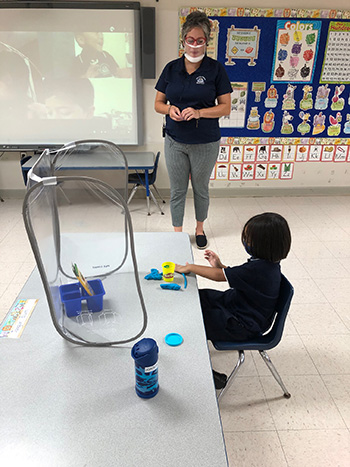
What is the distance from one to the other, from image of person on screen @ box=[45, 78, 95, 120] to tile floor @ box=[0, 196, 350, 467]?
1.20 meters

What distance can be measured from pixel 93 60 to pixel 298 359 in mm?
3241

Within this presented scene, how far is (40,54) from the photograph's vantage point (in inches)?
143

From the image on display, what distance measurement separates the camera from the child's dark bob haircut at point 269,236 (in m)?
1.34

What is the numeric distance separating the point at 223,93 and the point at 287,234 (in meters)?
1.54

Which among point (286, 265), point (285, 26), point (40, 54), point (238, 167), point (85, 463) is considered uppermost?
point (285, 26)

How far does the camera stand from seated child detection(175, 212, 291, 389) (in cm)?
135

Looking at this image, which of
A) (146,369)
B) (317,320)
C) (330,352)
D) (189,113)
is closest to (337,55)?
(189,113)

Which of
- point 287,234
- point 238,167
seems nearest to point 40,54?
point 238,167

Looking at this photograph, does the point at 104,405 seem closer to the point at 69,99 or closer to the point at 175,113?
the point at 175,113

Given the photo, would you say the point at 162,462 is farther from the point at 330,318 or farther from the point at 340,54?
the point at 340,54

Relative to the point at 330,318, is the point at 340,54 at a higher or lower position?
higher

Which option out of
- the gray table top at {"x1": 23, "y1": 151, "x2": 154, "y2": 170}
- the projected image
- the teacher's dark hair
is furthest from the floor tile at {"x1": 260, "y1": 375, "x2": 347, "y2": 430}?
the projected image

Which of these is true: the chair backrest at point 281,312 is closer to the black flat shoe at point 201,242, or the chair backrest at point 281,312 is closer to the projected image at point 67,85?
the black flat shoe at point 201,242

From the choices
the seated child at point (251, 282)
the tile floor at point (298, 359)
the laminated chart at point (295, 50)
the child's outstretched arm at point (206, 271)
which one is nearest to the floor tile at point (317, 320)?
the tile floor at point (298, 359)
